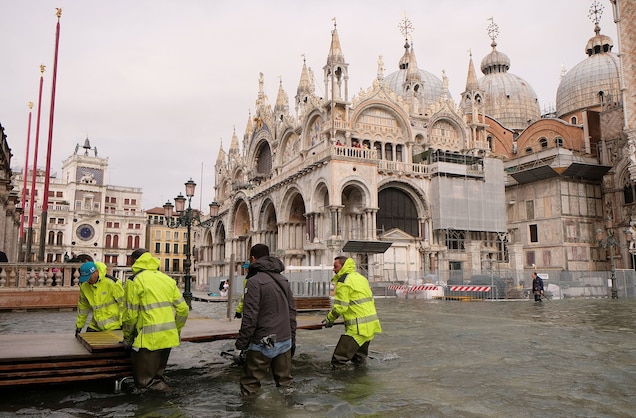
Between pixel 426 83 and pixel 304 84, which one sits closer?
pixel 304 84

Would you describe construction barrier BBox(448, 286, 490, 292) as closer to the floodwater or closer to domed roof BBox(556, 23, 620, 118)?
the floodwater

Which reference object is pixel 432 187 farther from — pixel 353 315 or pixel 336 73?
pixel 353 315

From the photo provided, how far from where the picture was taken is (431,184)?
34.3 meters

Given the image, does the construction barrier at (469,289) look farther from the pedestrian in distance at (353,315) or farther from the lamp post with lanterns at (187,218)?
the pedestrian in distance at (353,315)

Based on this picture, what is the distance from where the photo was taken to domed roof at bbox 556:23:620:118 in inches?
1801

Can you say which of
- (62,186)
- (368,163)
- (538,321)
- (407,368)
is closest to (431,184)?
(368,163)

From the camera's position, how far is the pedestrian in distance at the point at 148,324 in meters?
5.61

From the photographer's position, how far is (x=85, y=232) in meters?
72.4

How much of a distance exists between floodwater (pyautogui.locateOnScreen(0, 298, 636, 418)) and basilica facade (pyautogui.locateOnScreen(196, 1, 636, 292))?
18.6 meters

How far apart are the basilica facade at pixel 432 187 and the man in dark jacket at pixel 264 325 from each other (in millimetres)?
22652

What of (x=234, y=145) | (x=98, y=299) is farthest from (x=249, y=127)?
(x=98, y=299)

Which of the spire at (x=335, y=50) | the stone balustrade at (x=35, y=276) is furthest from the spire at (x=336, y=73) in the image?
the stone balustrade at (x=35, y=276)

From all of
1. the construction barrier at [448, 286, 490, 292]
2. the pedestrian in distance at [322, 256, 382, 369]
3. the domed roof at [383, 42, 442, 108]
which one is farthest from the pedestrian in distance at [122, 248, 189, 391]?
the domed roof at [383, 42, 442, 108]

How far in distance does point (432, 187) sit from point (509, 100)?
26.5 m
